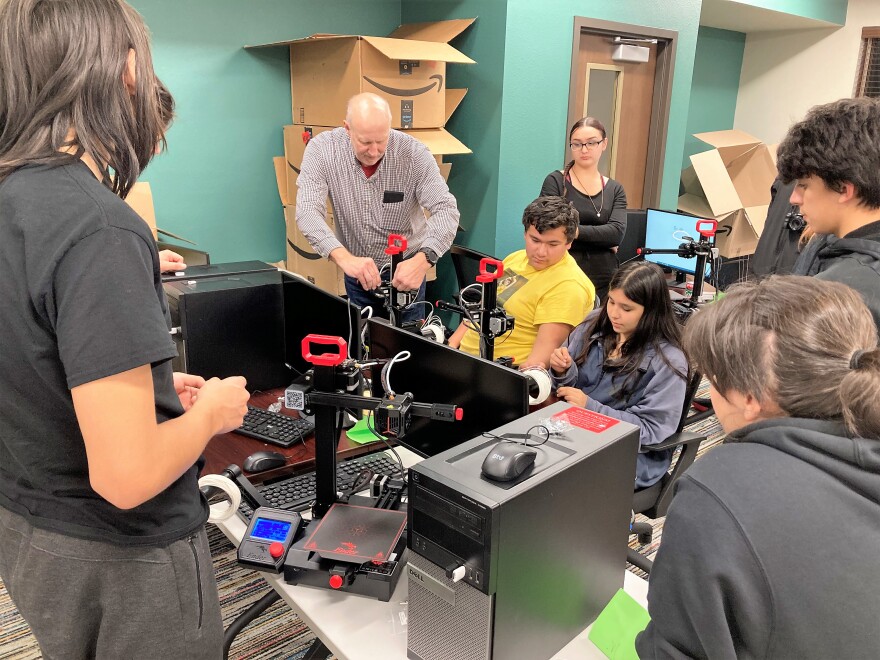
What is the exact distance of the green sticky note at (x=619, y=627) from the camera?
40.5 inches

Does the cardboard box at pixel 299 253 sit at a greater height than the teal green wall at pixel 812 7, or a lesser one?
lesser

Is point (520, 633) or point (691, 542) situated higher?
point (691, 542)

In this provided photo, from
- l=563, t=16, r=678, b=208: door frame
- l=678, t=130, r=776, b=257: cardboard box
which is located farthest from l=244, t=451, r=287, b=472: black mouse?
l=678, t=130, r=776, b=257: cardboard box

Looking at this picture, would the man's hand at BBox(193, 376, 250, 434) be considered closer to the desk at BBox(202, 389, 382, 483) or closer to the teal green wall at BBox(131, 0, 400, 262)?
the desk at BBox(202, 389, 382, 483)

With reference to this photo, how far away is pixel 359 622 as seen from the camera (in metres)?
1.08

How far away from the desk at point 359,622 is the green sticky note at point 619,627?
24 millimetres

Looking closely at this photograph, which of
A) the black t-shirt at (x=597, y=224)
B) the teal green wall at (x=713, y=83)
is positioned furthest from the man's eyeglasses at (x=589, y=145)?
the teal green wall at (x=713, y=83)

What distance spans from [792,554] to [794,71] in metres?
6.57

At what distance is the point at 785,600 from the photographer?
731mm

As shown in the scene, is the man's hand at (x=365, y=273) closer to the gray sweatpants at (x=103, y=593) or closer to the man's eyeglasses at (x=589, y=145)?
the gray sweatpants at (x=103, y=593)

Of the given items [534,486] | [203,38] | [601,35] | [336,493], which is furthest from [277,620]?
[601,35]

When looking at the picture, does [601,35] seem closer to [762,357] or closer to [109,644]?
[762,357]

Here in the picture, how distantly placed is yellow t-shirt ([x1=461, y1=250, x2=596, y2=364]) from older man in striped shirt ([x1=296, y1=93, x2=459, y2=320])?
0.41 meters

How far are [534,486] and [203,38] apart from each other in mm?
3292
